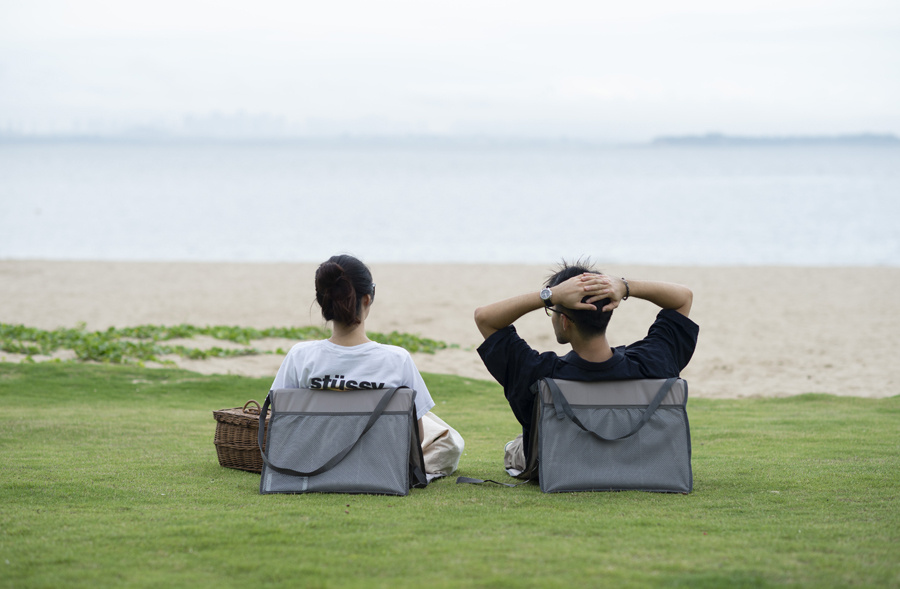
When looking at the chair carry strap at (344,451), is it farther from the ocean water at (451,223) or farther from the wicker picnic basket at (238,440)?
the ocean water at (451,223)

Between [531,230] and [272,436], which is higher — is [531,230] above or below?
above

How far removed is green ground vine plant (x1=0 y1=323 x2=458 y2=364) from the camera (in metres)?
11.6

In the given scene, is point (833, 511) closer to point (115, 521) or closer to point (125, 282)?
point (115, 521)

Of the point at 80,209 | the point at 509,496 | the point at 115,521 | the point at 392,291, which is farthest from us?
the point at 80,209

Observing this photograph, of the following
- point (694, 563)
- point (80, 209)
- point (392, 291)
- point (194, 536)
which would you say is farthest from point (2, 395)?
point (80, 209)

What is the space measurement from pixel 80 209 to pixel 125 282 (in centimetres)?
4696

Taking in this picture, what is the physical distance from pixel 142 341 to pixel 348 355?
958 cm

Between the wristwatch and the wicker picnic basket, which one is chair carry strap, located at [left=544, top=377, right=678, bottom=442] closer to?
the wristwatch

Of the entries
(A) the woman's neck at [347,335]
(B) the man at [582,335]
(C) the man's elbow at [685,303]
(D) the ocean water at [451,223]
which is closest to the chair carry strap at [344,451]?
(A) the woman's neck at [347,335]

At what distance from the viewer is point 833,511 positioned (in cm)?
383

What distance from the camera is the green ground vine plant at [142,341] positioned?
11.6 meters

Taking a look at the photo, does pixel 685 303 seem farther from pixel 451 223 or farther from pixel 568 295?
pixel 451 223

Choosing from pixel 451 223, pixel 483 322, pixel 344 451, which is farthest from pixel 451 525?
pixel 451 223

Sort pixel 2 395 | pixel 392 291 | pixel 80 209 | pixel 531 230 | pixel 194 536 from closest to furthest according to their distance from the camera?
pixel 194 536 < pixel 2 395 < pixel 392 291 < pixel 531 230 < pixel 80 209
